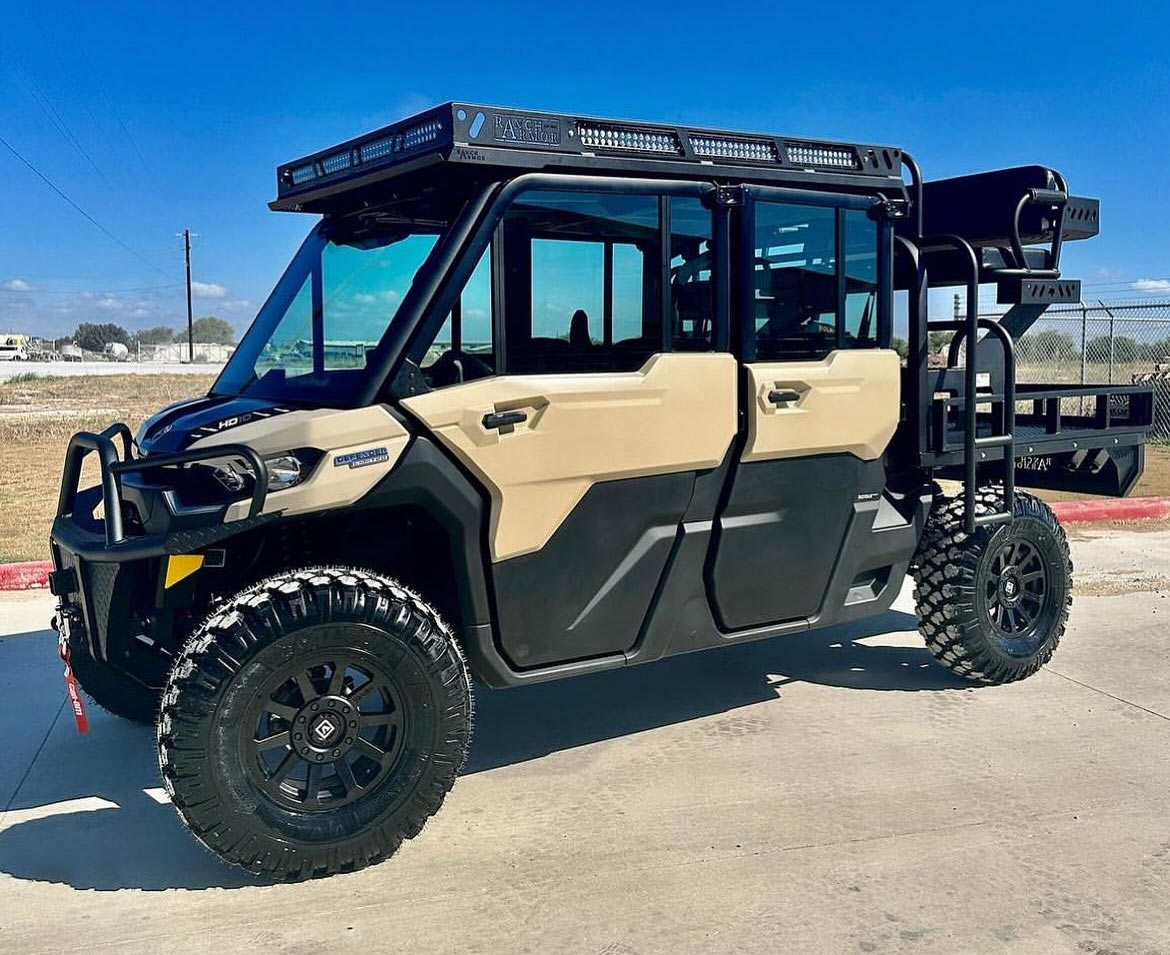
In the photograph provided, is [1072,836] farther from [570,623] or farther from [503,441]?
[503,441]

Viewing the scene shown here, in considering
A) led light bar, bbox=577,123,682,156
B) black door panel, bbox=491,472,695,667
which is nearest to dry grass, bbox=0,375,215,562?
black door panel, bbox=491,472,695,667

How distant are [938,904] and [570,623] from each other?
63.2 inches

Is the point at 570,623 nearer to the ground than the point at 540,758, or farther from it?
farther from it

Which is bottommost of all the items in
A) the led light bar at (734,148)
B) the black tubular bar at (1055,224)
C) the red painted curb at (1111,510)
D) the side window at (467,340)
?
the red painted curb at (1111,510)

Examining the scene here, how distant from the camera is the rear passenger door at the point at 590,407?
3975mm

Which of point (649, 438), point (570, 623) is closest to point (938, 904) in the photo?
point (570, 623)

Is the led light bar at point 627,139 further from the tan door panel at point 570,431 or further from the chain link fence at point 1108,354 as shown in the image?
the chain link fence at point 1108,354

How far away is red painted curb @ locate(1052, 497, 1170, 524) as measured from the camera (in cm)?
1050

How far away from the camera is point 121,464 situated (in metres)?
3.63

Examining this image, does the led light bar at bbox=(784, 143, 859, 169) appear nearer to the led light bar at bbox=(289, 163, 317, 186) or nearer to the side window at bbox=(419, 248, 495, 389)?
the side window at bbox=(419, 248, 495, 389)

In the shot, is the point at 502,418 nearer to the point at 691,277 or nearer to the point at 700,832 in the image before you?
the point at 691,277

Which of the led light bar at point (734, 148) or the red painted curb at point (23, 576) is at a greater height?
the led light bar at point (734, 148)

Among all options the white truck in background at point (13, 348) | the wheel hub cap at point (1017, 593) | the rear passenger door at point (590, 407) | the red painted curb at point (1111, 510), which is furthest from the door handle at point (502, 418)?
the white truck in background at point (13, 348)

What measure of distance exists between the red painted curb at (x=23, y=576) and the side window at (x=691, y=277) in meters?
5.55
